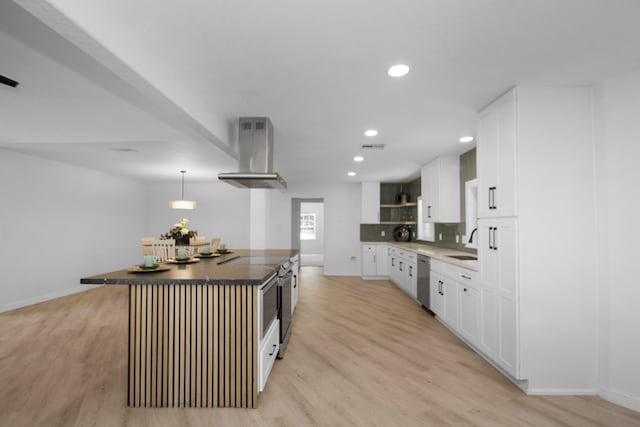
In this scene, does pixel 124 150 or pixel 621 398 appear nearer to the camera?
pixel 621 398

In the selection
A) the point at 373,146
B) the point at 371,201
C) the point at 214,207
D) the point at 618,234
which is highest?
the point at 373,146

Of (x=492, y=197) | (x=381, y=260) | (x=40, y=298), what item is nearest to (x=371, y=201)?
(x=381, y=260)

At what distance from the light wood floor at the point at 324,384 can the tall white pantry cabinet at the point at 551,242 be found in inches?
10.6

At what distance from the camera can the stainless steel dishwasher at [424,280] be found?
182 inches

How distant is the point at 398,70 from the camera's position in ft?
7.43

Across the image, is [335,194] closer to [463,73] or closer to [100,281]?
[463,73]

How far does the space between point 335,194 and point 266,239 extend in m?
2.46

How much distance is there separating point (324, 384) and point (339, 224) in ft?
18.6

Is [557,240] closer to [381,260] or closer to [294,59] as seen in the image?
[294,59]

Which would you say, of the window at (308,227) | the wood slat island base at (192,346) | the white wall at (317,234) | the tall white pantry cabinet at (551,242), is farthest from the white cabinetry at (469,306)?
the window at (308,227)

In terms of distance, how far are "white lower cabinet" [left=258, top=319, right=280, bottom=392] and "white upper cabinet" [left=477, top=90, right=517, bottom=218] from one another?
2.26m

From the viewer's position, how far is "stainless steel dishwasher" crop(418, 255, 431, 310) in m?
4.62

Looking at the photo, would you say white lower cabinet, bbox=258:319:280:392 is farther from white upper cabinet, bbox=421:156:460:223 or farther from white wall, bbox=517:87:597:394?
white upper cabinet, bbox=421:156:460:223

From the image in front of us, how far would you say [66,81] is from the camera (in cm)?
249
